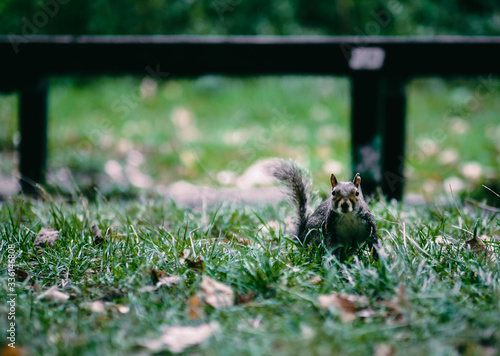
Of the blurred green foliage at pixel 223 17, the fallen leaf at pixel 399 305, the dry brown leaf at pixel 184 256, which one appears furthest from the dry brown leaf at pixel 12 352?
the blurred green foliage at pixel 223 17

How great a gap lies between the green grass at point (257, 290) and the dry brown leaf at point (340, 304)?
0.02m

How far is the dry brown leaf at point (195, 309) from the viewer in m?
1.48

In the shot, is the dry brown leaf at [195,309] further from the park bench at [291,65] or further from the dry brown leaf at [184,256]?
the park bench at [291,65]

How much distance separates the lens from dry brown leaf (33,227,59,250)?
83.3 inches

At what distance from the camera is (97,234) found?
2201 millimetres

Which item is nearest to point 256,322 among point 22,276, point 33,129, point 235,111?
point 22,276

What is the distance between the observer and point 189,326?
56.4 inches

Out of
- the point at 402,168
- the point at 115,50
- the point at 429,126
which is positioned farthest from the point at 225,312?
the point at 429,126
